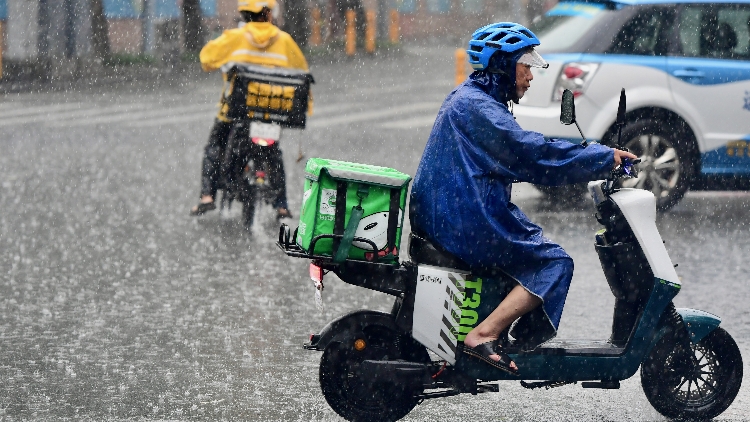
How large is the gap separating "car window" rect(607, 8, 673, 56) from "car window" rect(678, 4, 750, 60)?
0.46 feet

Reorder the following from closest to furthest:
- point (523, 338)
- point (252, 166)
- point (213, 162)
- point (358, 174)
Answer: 1. point (358, 174)
2. point (523, 338)
3. point (252, 166)
4. point (213, 162)

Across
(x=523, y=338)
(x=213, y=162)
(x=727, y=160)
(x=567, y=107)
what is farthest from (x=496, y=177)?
(x=727, y=160)

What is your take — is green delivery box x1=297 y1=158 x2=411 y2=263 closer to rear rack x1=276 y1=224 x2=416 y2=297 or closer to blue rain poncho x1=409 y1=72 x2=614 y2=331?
rear rack x1=276 y1=224 x2=416 y2=297

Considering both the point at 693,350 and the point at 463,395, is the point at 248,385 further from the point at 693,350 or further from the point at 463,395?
the point at 693,350

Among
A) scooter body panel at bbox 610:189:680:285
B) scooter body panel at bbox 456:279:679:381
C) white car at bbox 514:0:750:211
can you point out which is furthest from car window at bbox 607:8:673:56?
scooter body panel at bbox 456:279:679:381

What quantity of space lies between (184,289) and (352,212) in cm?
347

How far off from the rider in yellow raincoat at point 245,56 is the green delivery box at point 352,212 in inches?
219

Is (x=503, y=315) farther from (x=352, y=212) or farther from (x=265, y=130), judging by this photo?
(x=265, y=130)

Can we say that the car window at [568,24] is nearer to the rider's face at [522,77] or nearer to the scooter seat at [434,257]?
the rider's face at [522,77]

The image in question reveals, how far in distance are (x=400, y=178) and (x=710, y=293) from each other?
12.7ft

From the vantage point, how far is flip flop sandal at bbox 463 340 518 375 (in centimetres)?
569

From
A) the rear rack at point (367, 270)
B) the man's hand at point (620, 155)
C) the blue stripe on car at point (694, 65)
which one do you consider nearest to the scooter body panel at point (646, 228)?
the man's hand at point (620, 155)

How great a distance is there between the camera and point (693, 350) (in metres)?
6.06

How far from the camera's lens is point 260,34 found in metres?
11.2
